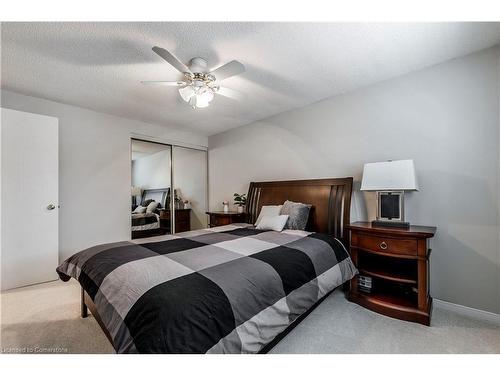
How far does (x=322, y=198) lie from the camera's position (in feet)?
9.33

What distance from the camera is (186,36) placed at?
180 centimetres

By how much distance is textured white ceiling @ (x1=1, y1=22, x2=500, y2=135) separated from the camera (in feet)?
5.70

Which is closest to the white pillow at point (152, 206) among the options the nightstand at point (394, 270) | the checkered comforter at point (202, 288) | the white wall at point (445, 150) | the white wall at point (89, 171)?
the white wall at point (89, 171)

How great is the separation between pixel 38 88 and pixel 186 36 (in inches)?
88.6

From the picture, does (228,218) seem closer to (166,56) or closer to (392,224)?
(392,224)

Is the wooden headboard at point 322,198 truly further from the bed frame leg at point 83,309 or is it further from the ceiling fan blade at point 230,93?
the bed frame leg at point 83,309

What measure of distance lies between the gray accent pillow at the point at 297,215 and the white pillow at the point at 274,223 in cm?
8

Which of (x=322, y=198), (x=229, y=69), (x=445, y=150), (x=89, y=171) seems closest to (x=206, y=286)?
(x=229, y=69)

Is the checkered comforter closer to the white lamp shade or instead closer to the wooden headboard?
the wooden headboard

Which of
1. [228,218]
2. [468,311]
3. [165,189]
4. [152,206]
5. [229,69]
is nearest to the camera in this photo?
[229,69]

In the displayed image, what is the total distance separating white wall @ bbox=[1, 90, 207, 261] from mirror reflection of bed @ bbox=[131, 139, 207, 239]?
20 centimetres

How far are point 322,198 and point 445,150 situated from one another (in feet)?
4.27

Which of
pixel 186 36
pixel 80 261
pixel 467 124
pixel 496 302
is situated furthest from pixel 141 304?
pixel 467 124

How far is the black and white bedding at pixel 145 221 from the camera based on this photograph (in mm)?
3889
